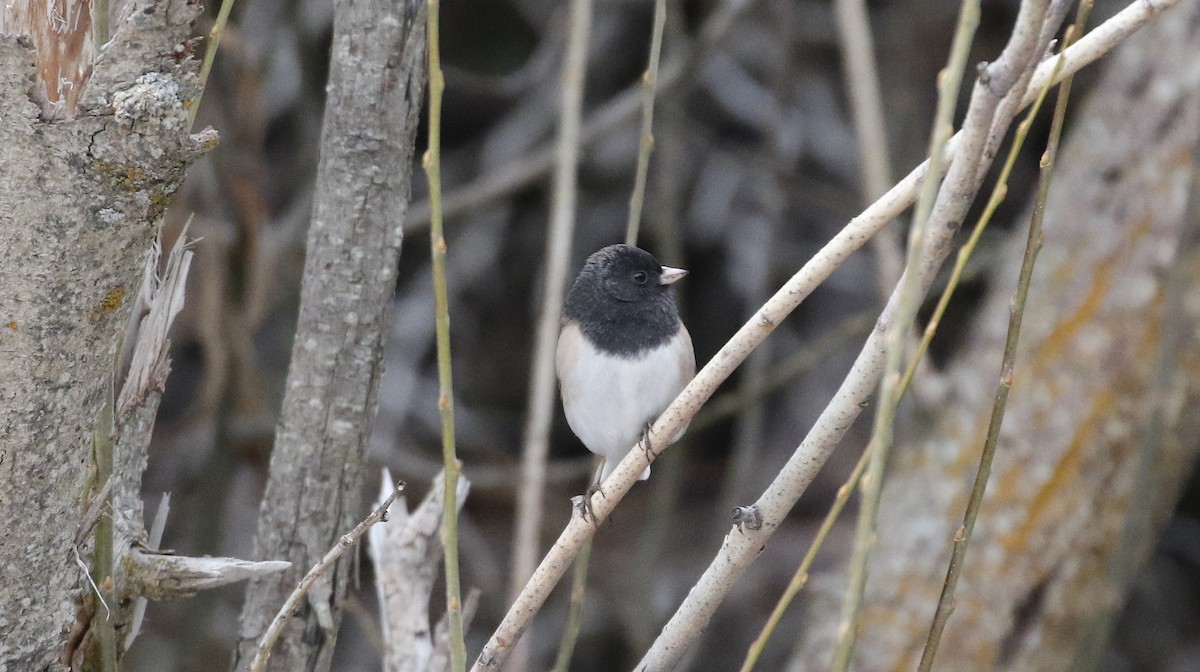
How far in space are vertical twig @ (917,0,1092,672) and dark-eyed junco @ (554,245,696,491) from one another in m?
0.76

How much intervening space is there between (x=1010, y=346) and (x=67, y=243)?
802 millimetres

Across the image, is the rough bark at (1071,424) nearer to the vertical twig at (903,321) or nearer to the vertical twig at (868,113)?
the vertical twig at (868,113)

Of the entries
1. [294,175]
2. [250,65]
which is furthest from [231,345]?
[294,175]

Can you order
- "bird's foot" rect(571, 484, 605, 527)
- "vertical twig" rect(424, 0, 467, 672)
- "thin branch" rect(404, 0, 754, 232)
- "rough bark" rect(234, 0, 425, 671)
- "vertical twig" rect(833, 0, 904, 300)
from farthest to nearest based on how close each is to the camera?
"thin branch" rect(404, 0, 754, 232), "vertical twig" rect(833, 0, 904, 300), "rough bark" rect(234, 0, 425, 671), "bird's foot" rect(571, 484, 605, 527), "vertical twig" rect(424, 0, 467, 672)

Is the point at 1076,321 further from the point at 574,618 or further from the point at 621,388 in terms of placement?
the point at 574,618

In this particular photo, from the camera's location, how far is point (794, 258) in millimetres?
3473

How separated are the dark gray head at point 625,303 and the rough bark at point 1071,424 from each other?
886 mm

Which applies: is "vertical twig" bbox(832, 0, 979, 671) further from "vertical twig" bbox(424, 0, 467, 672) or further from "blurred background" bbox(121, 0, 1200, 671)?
"blurred background" bbox(121, 0, 1200, 671)

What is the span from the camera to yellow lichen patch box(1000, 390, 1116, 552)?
2404 millimetres

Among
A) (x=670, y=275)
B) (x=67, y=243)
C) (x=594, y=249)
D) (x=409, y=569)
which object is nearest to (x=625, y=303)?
(x=670, y=275)

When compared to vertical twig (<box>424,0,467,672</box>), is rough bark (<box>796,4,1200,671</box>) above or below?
below

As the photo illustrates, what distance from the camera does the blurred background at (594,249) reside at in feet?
10.4

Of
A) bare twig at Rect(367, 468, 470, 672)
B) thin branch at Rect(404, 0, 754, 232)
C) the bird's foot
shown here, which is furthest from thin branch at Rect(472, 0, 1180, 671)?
thin branch at Rect(404, 0, 754, 232)

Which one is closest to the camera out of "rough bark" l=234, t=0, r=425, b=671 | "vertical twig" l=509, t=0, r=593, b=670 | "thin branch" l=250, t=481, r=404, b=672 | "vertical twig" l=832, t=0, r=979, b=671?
"vertical twig" l=832, t=0, r=979, b=671
